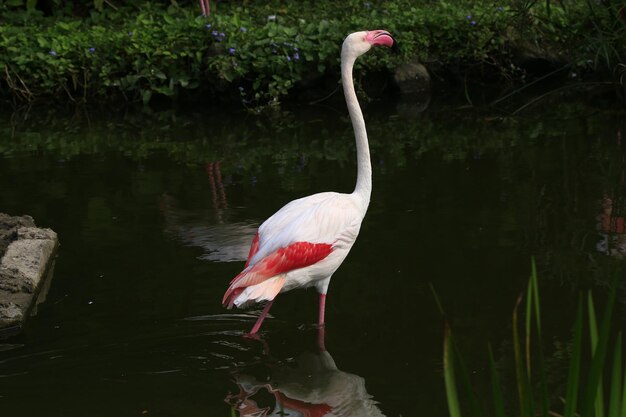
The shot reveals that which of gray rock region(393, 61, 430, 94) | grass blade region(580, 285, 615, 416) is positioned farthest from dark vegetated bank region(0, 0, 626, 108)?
grass blade region(580, 285, 615, 416)

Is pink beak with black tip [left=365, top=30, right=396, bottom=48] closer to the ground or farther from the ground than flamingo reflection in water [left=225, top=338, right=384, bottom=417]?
farther from the ground

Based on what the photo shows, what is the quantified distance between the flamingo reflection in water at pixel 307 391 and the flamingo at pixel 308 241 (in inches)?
12.5

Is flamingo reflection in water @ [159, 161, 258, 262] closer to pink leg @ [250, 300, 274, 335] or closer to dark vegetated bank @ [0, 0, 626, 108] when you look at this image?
pink leg @ [250, 300, 274, 335]

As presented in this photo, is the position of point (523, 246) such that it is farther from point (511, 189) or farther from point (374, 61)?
point (374, 61)

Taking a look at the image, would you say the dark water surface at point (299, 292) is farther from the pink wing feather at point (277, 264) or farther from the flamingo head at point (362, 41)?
the flamingo head at point (362, 41)

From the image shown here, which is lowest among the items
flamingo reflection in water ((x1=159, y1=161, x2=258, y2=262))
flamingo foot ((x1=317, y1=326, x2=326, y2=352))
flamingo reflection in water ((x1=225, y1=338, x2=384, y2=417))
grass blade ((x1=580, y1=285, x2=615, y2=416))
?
flamingo reflection in water ((x1=225, y1=338, x2=384, y2=417))

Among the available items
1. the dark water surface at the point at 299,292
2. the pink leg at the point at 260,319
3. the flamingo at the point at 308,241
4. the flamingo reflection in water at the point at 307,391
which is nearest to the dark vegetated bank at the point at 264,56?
the dark water surface at the point at 299,292

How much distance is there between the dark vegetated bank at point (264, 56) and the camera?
1063cm

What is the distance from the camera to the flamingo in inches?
173

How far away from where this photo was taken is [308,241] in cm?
447

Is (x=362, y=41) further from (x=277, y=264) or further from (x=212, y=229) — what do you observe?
(x=212, y=229)

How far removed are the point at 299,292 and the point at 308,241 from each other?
0.85m

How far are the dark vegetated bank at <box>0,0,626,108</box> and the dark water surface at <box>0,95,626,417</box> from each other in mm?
1070

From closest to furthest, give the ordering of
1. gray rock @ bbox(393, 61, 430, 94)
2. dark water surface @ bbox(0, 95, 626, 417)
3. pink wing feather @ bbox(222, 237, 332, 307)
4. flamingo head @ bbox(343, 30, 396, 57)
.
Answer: dark water surface @ bbox(0, 95, 626, 417) → pink wing feather @ bbox(222, 237, 332, 307) → flamingo head @ bbox(343, 30, 396, 57) → gray rock @ bbox(393, 61, 430, 94)
